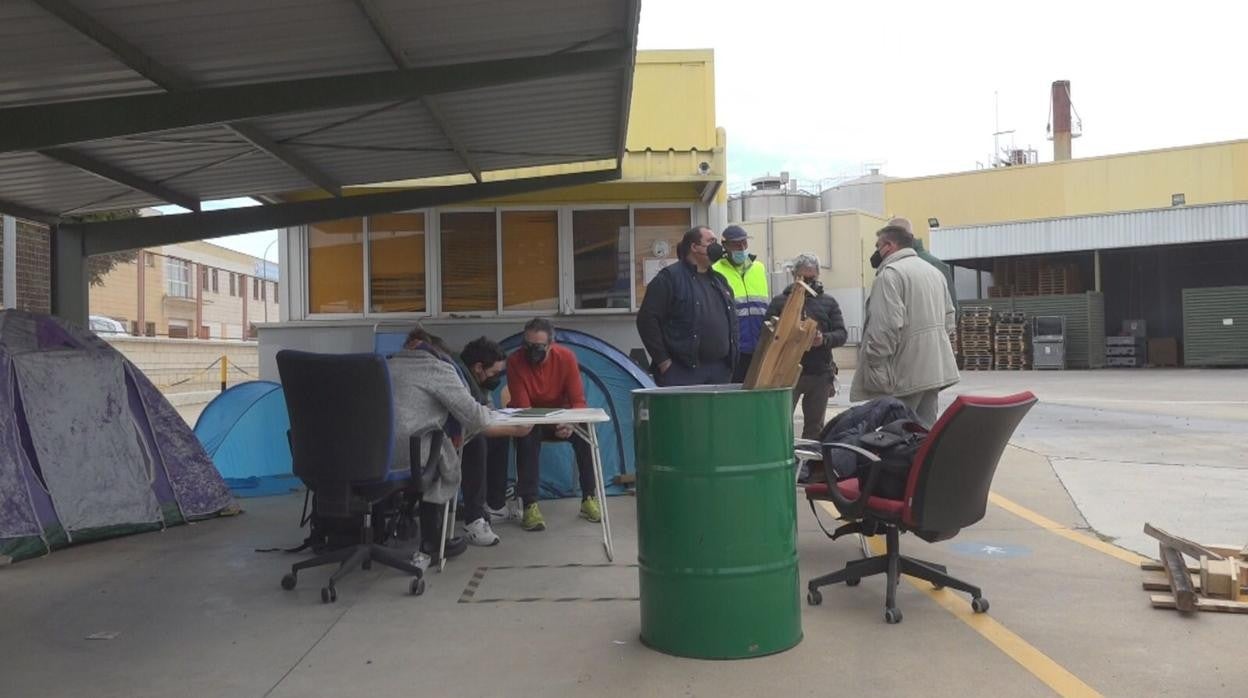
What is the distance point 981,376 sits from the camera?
26250 mm

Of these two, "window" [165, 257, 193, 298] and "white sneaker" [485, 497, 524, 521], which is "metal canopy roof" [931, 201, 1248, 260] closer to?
"white sneaker" [485, 497, 524, 521]

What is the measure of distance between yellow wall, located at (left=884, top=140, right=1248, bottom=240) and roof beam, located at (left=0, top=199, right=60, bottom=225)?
30780 millimetres

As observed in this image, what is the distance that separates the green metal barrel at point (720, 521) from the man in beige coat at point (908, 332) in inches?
69.3

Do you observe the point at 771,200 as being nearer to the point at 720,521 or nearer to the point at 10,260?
the point at 10,260

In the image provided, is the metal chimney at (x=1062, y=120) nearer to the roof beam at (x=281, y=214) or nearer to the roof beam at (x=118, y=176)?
the roof beam at (x=281, y=214)

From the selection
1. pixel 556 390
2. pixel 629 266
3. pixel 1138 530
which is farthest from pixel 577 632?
pixel 629 266

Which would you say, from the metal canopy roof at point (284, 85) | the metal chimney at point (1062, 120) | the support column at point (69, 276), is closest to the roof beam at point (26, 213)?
the metal canopy roof at point (284, 85)

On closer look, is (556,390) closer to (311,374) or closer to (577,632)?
(311,374)

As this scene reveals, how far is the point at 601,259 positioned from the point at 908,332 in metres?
4.87

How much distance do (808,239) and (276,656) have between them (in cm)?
3223

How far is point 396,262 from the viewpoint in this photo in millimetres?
9883

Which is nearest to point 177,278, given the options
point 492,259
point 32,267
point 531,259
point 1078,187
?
point 1078,187

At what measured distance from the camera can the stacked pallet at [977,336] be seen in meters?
29.7

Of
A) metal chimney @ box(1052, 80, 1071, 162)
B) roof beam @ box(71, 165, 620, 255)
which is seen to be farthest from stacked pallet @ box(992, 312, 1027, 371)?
roof beam @ box(71, 165, 620, 255)
